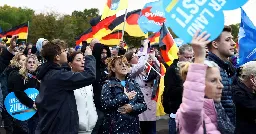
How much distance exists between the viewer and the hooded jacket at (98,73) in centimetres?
594

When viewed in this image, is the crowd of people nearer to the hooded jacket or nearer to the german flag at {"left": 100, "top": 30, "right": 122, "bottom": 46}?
the hooded jacket

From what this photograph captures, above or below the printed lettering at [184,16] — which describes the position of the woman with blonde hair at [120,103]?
below

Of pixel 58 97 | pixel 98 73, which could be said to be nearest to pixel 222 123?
pixel 58 97

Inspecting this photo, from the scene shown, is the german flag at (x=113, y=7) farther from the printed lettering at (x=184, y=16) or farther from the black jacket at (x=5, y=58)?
the printed lettering at (x=184, y=16)

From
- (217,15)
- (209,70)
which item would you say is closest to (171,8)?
(217,15)

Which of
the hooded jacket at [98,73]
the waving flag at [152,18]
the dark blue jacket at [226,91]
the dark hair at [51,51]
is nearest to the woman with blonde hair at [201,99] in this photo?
the dark blue jacket at [226,91]

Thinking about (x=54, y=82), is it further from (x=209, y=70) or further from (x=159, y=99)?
(x=159, y=99)

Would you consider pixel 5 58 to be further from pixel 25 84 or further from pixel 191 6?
pixel 191 6

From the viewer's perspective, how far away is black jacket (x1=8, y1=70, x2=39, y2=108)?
7.21 m

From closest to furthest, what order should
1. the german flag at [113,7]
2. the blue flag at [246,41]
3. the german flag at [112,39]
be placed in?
the blue flag at [246,41] → the german flag at [113,7] → the german flag at [112,39]

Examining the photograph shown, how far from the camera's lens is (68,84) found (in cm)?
492

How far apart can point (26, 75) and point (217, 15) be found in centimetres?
456

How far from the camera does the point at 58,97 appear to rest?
16.1 ft

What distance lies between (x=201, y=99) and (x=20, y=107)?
188 inches
